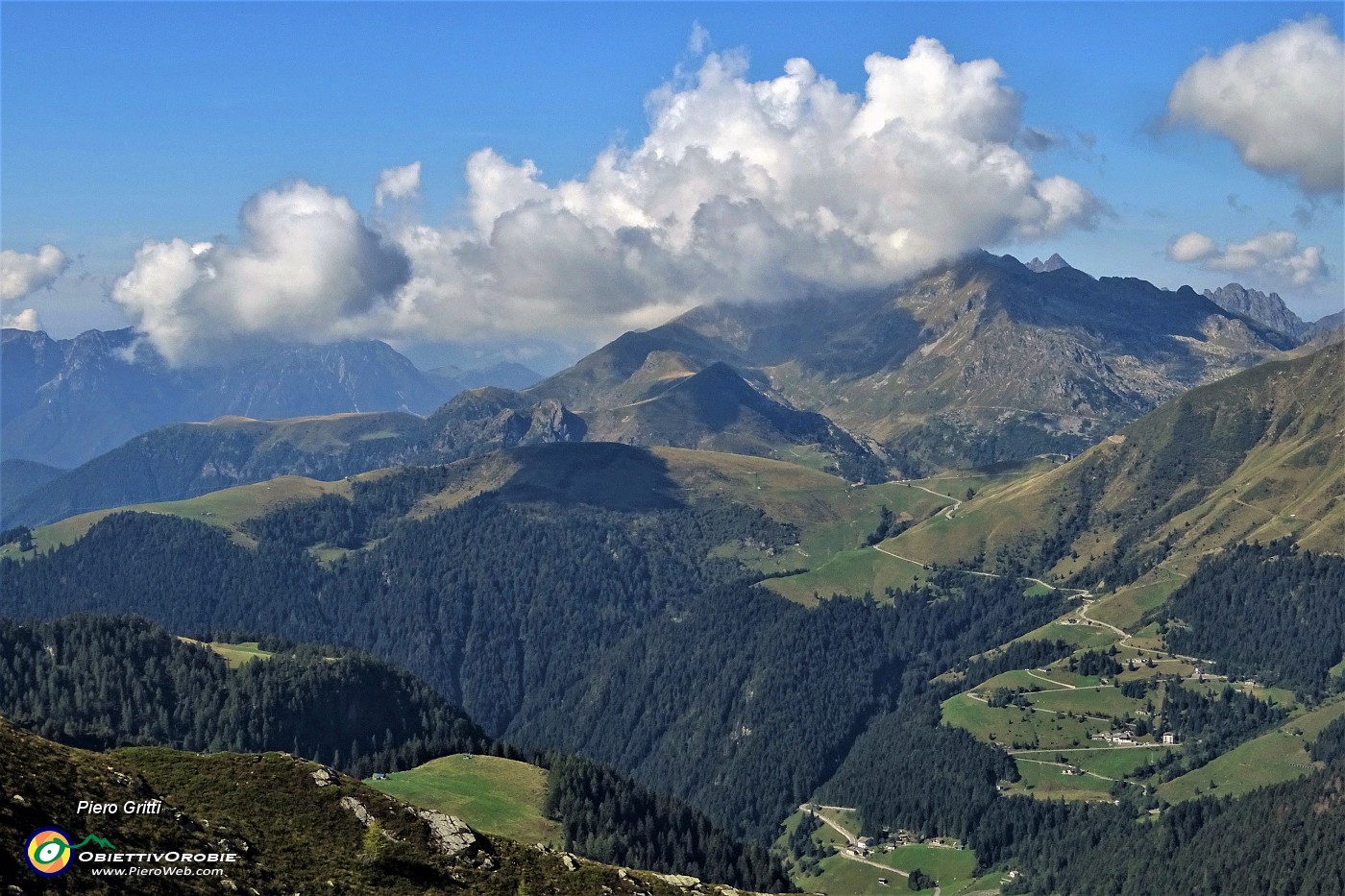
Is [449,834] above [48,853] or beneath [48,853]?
beneath

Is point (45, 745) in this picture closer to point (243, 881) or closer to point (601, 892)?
point (243, 881)

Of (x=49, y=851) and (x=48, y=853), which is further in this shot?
(x=49, y=851)

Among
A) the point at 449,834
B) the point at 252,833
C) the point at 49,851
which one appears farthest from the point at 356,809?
the point at 49,851

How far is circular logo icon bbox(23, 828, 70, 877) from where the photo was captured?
271 feet

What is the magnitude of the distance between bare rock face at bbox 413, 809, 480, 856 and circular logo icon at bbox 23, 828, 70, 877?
118 ft

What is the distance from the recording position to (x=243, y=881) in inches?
3765

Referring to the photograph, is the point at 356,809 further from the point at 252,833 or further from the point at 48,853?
the point at 48,853

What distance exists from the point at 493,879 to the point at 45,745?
126ft

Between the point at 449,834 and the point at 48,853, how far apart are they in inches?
1585

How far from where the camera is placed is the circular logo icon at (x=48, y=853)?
8269 centimetres

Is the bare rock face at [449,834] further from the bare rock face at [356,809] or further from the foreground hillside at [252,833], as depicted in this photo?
the bare rock face at [356,809]

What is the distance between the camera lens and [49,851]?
276 feet

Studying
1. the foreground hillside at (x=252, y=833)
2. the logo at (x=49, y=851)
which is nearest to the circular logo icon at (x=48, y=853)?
the logo at (x=49, y=851)

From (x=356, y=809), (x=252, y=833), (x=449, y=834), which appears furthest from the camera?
(x=356, y=809)
